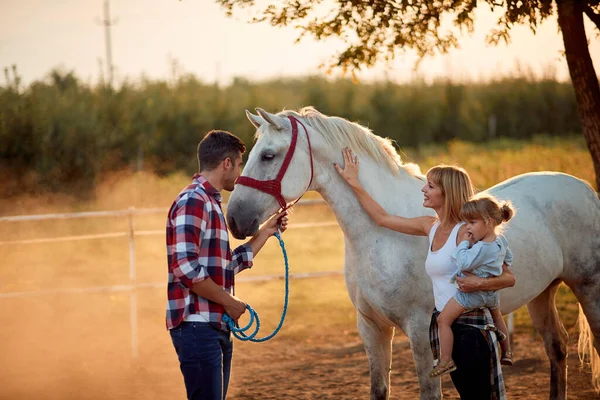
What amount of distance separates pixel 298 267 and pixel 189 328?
7.96 m

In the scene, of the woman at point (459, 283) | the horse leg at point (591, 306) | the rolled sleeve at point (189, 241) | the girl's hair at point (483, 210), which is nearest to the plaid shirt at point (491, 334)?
the woman at point (459, 283)

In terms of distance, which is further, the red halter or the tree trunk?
the tree trunk

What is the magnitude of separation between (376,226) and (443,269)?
0.63 metres

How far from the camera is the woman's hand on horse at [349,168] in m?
3.14

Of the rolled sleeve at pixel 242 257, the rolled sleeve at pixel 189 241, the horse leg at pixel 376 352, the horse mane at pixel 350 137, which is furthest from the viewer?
the horse leg at pixel 376 352

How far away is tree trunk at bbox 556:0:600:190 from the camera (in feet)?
16.4

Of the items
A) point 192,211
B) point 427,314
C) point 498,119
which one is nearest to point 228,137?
point 192,211

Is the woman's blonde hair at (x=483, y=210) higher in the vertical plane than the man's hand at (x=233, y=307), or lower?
higher

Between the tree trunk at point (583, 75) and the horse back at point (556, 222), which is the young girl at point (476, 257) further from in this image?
the tree trunk at point (583, 75)

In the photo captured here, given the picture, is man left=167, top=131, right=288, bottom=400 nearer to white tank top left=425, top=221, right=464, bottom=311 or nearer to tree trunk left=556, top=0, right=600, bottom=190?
white tank top left=425, top=221, right=464, bottom=311

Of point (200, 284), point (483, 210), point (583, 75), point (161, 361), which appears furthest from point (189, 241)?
point (583, 75)

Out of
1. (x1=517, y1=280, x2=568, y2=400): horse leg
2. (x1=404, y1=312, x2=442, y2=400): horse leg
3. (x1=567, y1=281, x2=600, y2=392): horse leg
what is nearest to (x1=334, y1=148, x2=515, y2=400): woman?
(x1=404, y1=312, x2=442, y2=400): horse leg

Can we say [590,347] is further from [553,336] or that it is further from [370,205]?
[370,205]

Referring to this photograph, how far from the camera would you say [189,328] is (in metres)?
2.43
